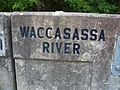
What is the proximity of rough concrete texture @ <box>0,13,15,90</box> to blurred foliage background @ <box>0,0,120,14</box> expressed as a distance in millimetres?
1165

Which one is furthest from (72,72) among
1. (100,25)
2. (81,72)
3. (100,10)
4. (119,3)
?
(119,3)

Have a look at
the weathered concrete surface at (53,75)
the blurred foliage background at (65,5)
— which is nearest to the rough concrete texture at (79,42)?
the weathered concrete surface at (53,75)

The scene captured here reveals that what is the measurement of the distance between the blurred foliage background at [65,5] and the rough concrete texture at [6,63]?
117 centimetres

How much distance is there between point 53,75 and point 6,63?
0.46 m

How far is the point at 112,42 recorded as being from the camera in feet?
9.50

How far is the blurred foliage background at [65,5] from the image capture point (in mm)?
4199

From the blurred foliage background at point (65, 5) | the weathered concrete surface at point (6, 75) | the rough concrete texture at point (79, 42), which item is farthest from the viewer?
the blurred foliage background at point (65, 5)

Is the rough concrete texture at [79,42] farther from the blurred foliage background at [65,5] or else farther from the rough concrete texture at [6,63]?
the blurred foliage background at [65,5]

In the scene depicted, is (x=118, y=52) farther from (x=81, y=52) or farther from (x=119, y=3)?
(x=119, y=3)

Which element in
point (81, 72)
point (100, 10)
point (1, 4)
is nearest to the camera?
point (81, 72)

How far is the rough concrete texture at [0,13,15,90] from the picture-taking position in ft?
9.80

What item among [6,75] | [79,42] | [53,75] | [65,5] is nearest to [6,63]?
[6,75]

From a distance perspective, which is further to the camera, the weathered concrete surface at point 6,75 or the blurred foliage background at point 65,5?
the blurred foliage background at point 65,5

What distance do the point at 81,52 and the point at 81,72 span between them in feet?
0.68
